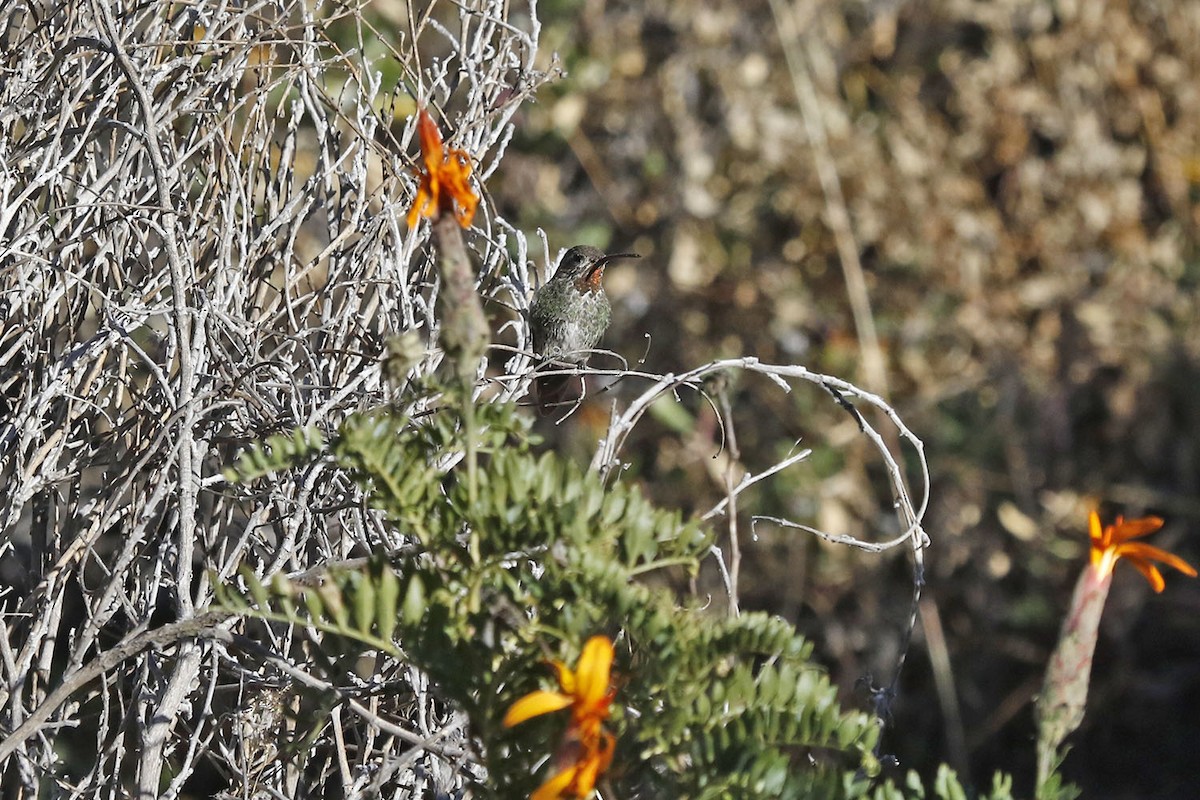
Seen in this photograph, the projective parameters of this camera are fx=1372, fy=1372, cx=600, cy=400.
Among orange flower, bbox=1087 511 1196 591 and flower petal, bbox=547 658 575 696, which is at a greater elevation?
flower petal, bbox=547 658 575 696

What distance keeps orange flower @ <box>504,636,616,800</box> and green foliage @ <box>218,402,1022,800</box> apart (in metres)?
0.08

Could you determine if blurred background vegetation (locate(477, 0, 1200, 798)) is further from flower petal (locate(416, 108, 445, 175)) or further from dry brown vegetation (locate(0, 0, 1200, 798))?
flower petal (locate(416, 108, 445, 175))

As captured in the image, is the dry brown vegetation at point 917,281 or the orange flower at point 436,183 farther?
the dry brown vegetation at point 917,281

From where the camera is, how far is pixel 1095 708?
442cm

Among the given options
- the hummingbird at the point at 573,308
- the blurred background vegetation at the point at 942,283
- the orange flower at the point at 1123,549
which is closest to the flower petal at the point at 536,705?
the orange flower at the point at 1123,549

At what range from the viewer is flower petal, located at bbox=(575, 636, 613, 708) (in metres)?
1.11

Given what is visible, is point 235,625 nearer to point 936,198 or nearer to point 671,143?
point 671,143

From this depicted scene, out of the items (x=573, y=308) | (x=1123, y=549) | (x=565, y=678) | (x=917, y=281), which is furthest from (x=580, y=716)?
(x=917, y=281)

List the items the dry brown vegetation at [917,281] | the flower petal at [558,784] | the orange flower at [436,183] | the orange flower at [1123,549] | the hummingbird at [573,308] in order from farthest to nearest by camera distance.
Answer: the dry brown vegetation at [917,281]
the hummingbird at [573,308]
the orange flower at [1123,549]
the orange flower at [436,183]
the flower petal at [558,784]

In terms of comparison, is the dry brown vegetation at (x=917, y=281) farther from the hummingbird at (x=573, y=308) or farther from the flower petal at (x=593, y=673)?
the flower petal at (x=593, y=673)

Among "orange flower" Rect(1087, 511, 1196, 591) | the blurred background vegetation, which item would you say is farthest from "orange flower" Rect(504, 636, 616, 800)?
the blurred background vegetation

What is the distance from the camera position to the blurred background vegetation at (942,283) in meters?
4.49

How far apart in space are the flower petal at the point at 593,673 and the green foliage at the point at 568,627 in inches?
3.2

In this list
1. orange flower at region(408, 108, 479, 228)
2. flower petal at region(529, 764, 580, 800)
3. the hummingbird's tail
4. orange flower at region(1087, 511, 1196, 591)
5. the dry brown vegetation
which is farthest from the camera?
the dry brown vegetation
